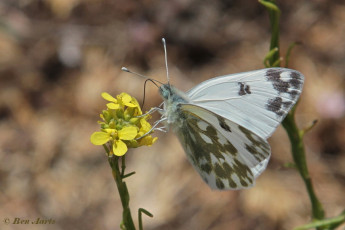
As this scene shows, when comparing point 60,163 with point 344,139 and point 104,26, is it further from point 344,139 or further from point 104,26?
point 344,139

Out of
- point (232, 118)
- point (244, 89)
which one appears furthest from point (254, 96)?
point (232, 118)

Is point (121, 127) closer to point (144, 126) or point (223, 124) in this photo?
point (144, 126)

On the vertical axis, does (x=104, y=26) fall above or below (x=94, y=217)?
above

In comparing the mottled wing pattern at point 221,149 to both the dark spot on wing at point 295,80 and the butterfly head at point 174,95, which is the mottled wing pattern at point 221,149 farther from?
the dark spot on wing at point 295,80

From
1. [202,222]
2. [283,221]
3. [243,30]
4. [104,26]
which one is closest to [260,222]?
[283,221]

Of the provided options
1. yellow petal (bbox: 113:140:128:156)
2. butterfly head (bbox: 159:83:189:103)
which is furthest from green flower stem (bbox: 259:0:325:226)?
yellow petal (bbox: 113:140:128:156)

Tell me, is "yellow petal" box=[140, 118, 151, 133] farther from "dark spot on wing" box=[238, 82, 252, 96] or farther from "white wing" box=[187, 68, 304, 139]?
"dark spot on wing" box=[238, 82, 252, 96]
